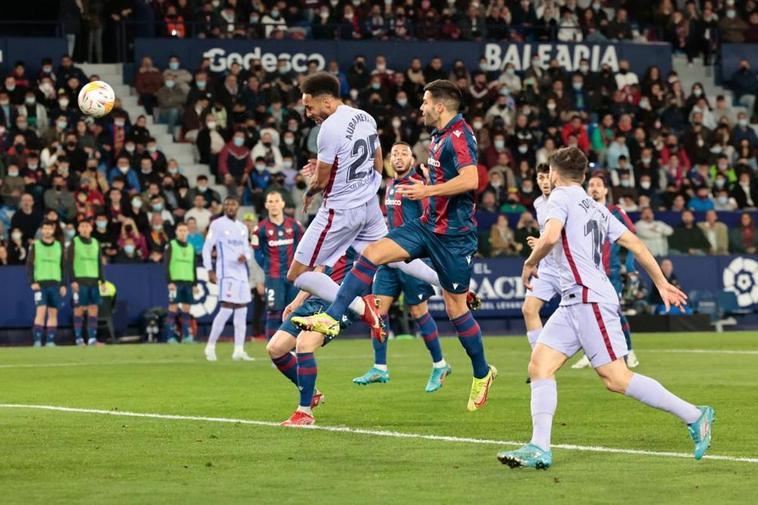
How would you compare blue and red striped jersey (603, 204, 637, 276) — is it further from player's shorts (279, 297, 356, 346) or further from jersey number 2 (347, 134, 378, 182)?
player's shorts (279, 297, 356, 346)

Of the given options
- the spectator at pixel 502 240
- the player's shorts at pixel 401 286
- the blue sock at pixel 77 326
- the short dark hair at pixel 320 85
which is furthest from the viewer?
the spectator at pixel 502 240

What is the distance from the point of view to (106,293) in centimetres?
2870

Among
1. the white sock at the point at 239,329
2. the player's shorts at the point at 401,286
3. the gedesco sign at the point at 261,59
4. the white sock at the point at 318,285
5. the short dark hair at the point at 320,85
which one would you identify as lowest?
the white sock at the point at 239,329

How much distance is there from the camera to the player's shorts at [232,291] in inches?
906

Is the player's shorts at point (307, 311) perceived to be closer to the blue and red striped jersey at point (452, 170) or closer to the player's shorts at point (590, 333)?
the blue and red striped jersey at point (452, 170)

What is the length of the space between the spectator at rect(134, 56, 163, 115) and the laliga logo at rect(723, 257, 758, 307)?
46.6 feet

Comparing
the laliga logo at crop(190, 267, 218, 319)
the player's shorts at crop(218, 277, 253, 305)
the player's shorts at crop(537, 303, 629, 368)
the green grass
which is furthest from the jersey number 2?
the laliga logo at crop(190, 267, 218, 319)

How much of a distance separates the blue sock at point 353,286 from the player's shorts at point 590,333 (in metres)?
2.41

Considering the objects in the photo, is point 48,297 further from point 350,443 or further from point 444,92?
point 350,443

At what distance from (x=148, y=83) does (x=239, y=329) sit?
1378 cm

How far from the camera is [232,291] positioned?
23016 millimetres

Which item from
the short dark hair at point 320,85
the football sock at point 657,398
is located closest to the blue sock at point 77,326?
the short dark hair at point 320,85

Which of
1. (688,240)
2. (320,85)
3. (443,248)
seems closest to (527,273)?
(443,248)

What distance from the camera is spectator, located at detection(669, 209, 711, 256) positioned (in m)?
32.7
